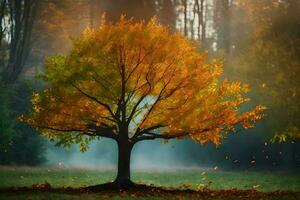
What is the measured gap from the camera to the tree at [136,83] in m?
21.4

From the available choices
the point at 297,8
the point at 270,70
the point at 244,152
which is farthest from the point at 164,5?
the point at 297,8

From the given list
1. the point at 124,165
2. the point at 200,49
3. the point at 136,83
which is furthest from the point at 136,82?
the point at 200,49

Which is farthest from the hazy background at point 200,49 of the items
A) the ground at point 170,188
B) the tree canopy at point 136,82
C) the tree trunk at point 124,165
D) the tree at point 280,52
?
the tree trunk at point 124,165

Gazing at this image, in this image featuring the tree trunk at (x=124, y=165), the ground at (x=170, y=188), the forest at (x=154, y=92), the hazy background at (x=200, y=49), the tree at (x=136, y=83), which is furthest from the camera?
the hazy background at (x=200, y=49)

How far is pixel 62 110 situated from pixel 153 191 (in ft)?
16.3

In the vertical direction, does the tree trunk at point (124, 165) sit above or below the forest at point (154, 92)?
below

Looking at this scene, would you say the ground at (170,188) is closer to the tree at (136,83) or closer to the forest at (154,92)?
the forest at (154,92)

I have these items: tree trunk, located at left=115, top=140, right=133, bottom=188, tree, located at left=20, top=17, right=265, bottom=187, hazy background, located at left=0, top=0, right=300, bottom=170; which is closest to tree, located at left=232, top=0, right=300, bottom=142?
hazy background, located at left=0, top=0, right=300, bottom=170

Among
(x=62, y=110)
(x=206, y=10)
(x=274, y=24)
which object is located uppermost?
(x=206, y=10)

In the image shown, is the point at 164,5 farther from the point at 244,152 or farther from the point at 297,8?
the point at 297,8

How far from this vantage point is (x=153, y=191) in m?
22.3

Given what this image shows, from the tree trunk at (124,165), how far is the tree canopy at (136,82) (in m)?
1.54

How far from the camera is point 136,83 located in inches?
877

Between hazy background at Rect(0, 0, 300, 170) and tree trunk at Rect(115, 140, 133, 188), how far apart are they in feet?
17.6
